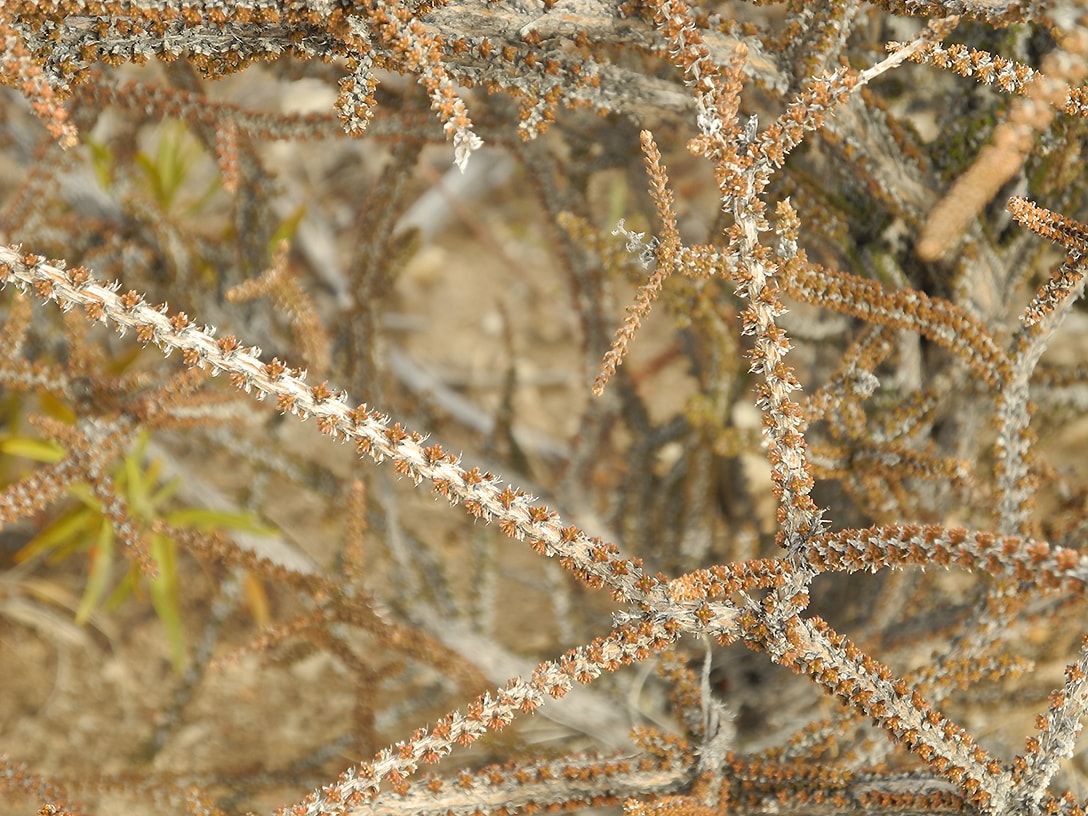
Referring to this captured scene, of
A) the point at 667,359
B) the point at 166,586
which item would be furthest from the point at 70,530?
the point at 667,359

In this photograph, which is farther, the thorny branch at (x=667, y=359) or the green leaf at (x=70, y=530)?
the green leaf at (x=70, y=530)

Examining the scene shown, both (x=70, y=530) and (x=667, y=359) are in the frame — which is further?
(x=667, y=359)

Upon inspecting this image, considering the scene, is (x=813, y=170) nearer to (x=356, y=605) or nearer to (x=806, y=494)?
(x=806, y=494)

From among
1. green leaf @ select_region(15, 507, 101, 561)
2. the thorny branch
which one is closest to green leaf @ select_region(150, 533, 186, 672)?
the thorny branch

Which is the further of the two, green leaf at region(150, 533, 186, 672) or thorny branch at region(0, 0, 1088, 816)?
green leaf at region(150, 533, 186, 672)

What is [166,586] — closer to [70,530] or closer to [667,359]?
[70,530]

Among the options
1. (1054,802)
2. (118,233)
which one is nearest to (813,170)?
(1054,802)

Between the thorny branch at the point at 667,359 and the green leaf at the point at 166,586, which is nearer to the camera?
the thorny branch at the point at 667,359

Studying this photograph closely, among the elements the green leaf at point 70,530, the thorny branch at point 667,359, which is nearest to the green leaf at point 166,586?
the thorny branch at point 667,359

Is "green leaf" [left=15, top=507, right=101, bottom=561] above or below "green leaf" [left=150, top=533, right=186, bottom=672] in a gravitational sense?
above

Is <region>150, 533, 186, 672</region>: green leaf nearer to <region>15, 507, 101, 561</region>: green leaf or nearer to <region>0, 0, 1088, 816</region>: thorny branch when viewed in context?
<region>0, 0, 1088, 816</region>: thorny branch

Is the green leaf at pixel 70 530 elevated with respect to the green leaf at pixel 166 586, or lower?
elevated

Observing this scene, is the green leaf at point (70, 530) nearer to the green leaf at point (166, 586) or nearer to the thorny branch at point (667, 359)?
the thorny branch at point (667, 359)
